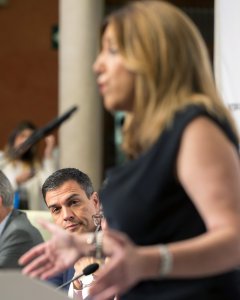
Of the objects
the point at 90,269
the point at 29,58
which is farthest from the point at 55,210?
the point at 29,58

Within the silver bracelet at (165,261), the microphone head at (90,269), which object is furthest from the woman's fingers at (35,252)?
the microphone head at (90,269)

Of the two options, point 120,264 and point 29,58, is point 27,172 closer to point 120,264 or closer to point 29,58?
point 29,58

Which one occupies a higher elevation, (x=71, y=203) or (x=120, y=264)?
(x=120, y=264)

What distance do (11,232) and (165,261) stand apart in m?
2.73

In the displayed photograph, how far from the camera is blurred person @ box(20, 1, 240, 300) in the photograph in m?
2.11

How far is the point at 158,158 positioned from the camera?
7.23ft

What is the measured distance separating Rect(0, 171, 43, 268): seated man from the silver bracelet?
8.57 feet

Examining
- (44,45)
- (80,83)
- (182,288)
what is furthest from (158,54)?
(44,45)

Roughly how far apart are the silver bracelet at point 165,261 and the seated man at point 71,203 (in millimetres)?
2106

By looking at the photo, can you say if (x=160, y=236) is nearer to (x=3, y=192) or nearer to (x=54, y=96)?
(x=3, y=192)

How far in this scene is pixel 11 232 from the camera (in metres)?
4.72

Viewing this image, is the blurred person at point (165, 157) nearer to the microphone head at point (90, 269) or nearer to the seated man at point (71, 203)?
the microphone head at point (90, 269)

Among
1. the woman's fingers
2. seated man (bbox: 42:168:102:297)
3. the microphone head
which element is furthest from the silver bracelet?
seated man (bbox: 42:168:102:297)

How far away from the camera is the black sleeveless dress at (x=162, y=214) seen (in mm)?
2201
